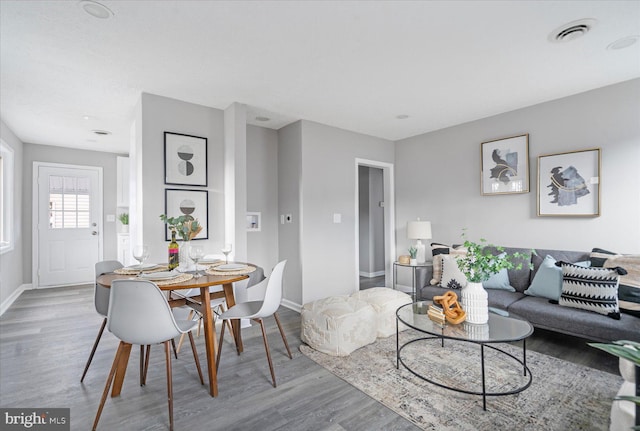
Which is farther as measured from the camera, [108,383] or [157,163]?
[157,163]

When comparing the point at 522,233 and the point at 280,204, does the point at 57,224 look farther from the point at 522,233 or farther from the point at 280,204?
the point at 522,233

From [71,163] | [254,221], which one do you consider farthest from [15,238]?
[254,221]

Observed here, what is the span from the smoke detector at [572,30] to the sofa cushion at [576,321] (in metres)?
2.23

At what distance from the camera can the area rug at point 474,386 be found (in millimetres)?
1894

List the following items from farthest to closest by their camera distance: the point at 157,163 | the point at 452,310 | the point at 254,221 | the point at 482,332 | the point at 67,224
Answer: the point at 67,224
the point at 254,221
the point at 157,163
the point at 452,310
the point at 482,332

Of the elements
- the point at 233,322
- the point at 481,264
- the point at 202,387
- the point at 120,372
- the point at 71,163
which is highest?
the point at 71,163

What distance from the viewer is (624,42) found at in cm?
242

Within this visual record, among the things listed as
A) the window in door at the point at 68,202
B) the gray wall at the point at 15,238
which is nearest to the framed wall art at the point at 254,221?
the gray wall at the point at 15,238

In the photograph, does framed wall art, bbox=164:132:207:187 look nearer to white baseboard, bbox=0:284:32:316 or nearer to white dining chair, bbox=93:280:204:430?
white dining chair, bbox=93:280:204:430

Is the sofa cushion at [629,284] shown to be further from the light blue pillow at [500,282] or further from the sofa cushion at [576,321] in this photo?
the light blue pillow at [500,282]

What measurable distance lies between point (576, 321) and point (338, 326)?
2006 mm

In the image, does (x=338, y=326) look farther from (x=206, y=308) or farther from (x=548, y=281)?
(x=548, y=281)

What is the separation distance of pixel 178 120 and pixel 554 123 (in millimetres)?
4335

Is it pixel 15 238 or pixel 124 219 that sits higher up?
pixel 124 219
